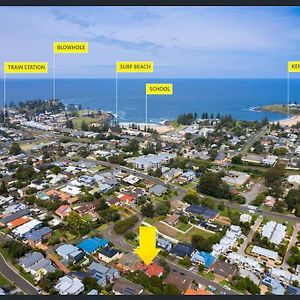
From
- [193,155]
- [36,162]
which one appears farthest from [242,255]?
[36,162]

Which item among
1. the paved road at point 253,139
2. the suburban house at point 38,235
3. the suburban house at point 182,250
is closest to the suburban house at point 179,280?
the suburban house at point 182,250

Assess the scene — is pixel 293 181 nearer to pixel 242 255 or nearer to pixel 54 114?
pixel 242 255

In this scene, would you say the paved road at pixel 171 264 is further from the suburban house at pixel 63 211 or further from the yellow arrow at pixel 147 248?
the suburban house at pixel 63 211

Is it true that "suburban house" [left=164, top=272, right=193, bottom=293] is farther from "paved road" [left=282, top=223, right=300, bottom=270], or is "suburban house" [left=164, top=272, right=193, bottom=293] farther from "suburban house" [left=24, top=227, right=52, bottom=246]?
"suburban house" [left=24, top=227, right=52, bottom=246]

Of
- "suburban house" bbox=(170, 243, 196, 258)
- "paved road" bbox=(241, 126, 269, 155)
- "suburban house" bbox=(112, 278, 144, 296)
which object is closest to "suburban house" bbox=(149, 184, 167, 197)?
"suburban house" bbox=(170, 243, 196, 258)

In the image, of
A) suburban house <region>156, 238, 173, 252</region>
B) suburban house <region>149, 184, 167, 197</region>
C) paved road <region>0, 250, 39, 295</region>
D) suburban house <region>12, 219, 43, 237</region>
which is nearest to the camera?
paved road <region>0, 250, 39, 295</region>

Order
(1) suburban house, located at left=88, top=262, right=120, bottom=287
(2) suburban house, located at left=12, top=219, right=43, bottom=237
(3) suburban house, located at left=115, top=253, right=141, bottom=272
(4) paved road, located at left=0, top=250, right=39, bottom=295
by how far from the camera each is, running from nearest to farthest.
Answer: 1. (4) paved road, located at left=0, top=250, right=39, bottom=295
2. (1) suburban house, located at left=88, top=262, right=120, bottom=287
3. (3) suburban house, located at left=115, top=253, right=141, bottom=272
4. (2) suburban house, located at left=12, top=219, right=43, bottom=237

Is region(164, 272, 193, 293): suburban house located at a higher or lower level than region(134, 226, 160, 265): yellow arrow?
lower
